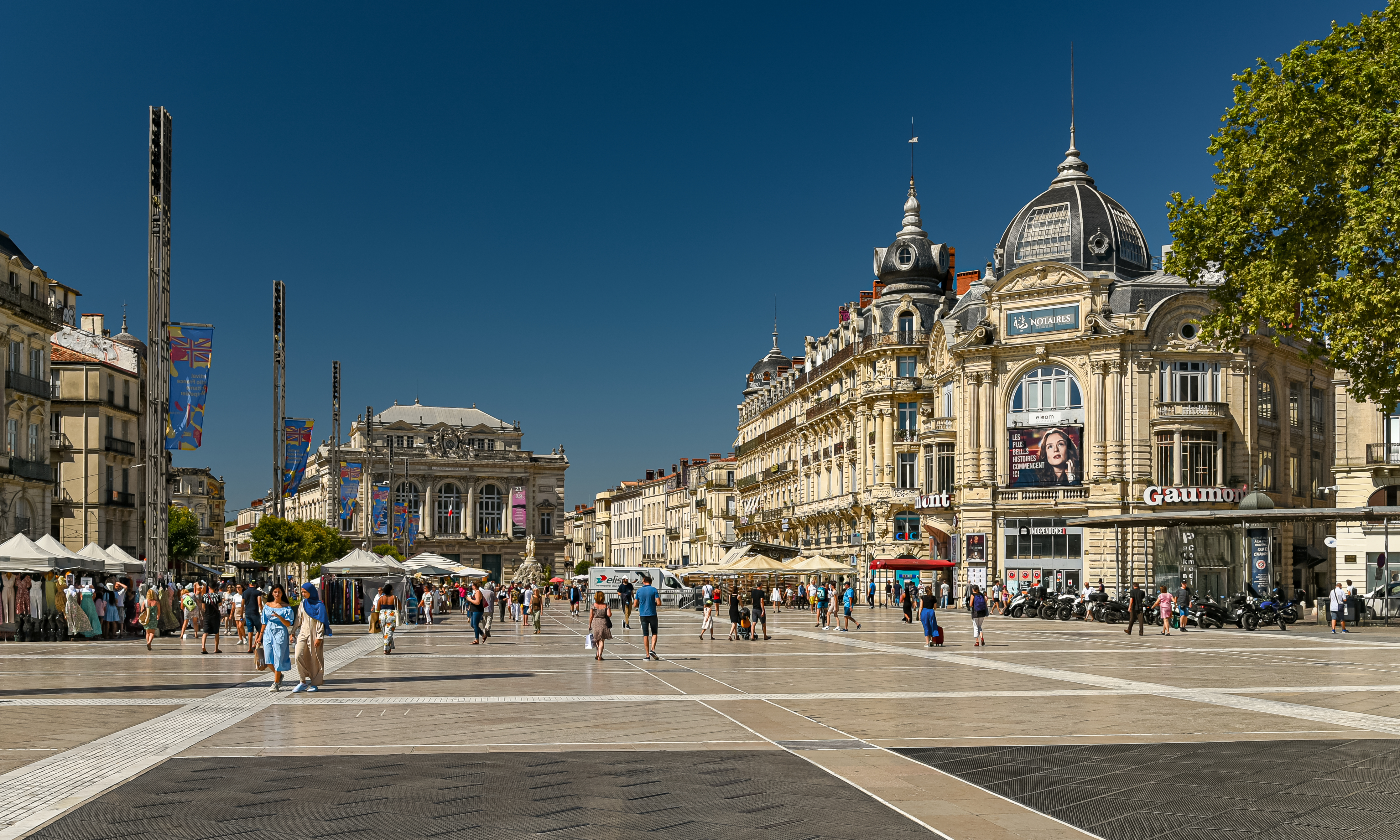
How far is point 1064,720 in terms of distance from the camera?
50.1ft

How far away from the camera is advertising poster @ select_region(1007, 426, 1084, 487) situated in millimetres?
61469

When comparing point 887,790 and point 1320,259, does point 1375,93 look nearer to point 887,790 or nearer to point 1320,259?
point 1320,259

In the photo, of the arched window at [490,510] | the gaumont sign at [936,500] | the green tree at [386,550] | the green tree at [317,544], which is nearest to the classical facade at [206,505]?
the arched window at [490,510]

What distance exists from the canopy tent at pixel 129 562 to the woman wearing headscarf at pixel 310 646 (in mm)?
19438

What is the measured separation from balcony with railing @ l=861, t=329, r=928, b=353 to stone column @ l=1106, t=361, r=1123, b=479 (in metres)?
14.1

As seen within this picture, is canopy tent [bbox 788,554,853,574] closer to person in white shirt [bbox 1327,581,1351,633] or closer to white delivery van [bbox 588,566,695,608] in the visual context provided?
white delivery van [bbox 588,566,695,608]

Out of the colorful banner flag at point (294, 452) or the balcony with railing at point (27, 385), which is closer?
the colorful banner flag at point (294, 452)

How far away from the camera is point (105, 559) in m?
36.0

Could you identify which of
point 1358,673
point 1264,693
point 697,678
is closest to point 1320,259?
point 1358,673

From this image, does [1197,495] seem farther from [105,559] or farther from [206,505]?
[206,505]

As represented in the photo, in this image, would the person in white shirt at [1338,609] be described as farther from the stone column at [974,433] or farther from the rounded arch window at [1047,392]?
the stone column at [974,433]

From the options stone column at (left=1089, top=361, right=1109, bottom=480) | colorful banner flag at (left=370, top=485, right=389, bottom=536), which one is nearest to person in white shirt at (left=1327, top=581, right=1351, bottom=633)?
stone column at (left=1089, top=361, right=1109, bottom=480)

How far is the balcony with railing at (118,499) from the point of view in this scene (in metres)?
65.8

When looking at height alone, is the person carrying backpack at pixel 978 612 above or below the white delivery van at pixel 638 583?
above
